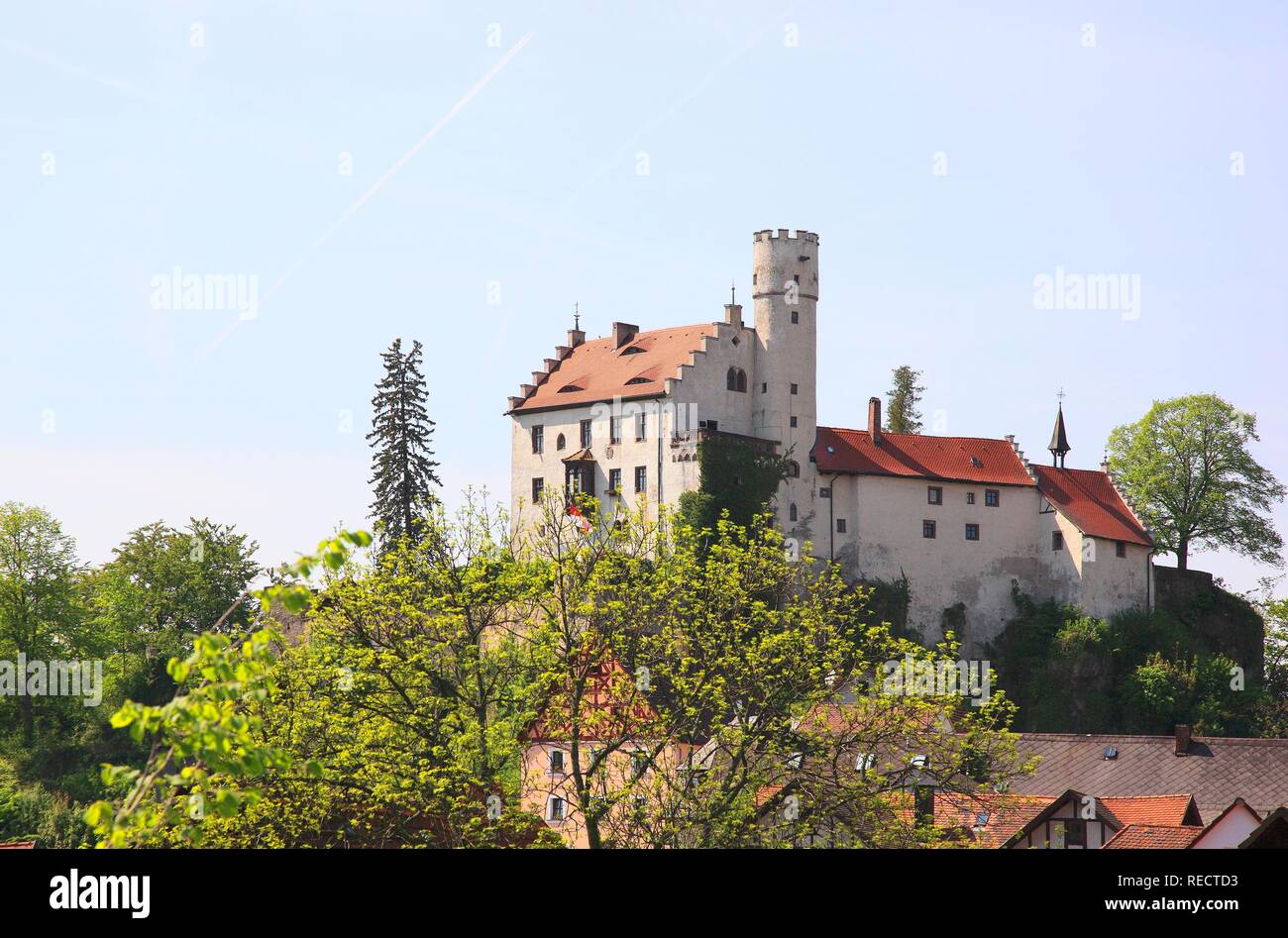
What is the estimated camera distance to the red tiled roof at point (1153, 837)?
41.6 m

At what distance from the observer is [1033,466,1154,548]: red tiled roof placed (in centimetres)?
7875

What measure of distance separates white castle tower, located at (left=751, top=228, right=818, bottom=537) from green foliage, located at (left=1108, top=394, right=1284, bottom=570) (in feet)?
76.4

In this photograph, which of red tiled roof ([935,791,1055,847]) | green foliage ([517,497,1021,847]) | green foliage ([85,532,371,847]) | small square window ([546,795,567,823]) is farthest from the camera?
small square window ([546,795,567,823])

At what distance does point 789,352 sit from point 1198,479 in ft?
89.6

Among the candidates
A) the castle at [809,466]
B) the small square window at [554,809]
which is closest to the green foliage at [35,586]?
the castle at [809,466]

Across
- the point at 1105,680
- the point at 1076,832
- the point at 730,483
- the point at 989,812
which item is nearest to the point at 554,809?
the point at 1076,832

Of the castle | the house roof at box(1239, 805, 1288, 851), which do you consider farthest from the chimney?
the house roof at box(1239, 805, 1288, 851)

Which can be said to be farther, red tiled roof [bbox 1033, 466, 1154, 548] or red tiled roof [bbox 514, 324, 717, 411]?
red tiled roof [bbox 1033, 466, 1154, 548]

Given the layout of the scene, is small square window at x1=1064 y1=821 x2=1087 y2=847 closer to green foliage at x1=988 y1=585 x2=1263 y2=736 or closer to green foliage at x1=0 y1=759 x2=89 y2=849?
green foliage at x1=988 y1=585 x2=1263 y2=736

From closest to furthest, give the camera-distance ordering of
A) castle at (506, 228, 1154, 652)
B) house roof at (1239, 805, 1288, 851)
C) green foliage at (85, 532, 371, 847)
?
green foliage at (85, 532, 371, 847) < house roof at (1239, 805, 1288, 851) < castle at (506, 228, 1154, 652)
